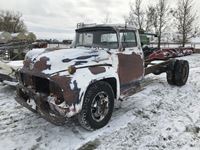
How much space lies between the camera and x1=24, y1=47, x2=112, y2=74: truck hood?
477 centimetres

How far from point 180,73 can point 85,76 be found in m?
4.88

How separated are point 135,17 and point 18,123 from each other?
29676 mm

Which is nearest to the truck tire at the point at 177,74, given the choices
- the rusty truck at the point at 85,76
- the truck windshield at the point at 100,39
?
the rusty truck at the point at 85,76

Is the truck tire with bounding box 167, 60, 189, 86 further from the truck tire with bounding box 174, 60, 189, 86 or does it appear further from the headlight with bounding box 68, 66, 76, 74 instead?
the headlight with bounding box 68, 66, 76, 74

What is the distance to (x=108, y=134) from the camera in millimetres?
4953

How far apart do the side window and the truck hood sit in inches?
31.2

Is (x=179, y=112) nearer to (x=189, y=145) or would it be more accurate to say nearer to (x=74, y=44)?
(x=189, y=145)

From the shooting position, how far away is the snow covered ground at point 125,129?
15.1 feet

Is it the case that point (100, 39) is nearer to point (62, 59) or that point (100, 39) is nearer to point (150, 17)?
point (62, 59)

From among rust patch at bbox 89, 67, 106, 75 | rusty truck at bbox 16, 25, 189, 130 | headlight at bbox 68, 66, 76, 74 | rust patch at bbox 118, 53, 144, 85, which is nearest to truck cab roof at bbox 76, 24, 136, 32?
rusty truck at bbox 16, 25, 189, 130

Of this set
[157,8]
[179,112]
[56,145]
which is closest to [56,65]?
[56,145]

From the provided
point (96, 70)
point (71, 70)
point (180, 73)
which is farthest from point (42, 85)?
point (180, 73)

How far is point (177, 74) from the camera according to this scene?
859 centimetres

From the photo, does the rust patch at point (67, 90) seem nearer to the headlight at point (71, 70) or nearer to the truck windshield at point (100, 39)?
the headlight at point (71, 70)
